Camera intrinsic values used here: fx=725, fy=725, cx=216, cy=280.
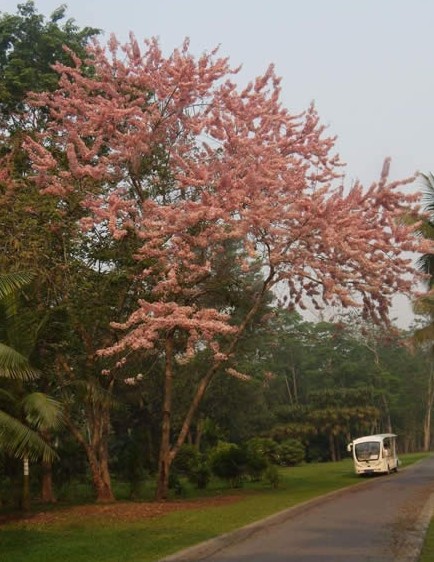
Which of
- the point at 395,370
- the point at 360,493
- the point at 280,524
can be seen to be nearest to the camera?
the point at 280,524

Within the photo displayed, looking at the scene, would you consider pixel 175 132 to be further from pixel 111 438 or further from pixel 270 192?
pixel 111 438

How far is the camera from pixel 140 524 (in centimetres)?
1609

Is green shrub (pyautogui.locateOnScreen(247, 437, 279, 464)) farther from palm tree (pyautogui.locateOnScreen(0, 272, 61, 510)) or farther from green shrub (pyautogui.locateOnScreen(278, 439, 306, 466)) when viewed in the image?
green shrub (pyautogui.locateOnScreen(278, 439, 306, 466))

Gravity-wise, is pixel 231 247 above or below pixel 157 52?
below

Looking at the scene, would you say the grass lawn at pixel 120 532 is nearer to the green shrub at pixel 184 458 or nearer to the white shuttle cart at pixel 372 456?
→ the green shrub at pixel 184 458

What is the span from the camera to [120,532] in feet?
48.2

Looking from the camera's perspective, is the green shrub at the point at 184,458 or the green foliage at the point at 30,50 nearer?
the green foliage at the point at 30,50

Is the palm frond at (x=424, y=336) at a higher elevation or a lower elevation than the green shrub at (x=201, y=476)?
higher

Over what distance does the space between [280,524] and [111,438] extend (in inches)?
1266

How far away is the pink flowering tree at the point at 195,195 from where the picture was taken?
19.5m

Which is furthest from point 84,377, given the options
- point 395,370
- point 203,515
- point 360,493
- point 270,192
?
point 395,370

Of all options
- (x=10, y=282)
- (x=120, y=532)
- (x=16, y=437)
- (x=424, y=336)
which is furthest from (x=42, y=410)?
(x=424, y=336)

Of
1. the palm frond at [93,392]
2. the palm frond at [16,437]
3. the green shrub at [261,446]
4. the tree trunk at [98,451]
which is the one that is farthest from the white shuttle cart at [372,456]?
the palm frond at [16,437]

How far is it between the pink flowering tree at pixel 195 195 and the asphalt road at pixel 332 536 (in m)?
4.96
